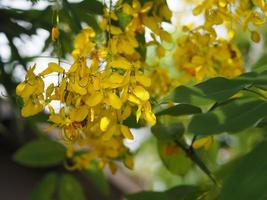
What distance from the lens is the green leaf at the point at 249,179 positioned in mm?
657

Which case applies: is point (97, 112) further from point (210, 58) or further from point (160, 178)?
point (160, 178)

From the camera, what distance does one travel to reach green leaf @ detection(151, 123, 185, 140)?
105 centimetres

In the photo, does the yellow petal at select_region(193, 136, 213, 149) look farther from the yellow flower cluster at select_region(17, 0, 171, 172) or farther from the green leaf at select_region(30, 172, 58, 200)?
the green leaf at select_region(30, 172, 58, 200)

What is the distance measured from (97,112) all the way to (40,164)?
678mm

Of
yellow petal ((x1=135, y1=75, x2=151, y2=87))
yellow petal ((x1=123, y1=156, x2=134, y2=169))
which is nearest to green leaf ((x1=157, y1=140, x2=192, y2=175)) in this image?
yellow petal ((x1=123, y1=156, x2=134, y2=169))

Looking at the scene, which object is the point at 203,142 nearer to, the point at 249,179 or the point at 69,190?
the point at 249,179

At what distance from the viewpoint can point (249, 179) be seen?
672 millimetres

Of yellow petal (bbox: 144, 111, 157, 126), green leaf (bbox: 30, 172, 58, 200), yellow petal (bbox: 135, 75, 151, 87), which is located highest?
yellow petal (bbox: 135, 75, 151, 87)

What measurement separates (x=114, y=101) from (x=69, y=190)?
0.71m

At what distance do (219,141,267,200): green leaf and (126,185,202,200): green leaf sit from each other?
289mm

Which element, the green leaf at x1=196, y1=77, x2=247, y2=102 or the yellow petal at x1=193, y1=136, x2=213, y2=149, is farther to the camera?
the yellow petal at x1=193, y1=136, x2=213, y2=149

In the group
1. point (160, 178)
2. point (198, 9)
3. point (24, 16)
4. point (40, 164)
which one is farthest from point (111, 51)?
point (160, 178)

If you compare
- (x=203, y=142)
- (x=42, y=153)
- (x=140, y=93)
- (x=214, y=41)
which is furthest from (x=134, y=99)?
(x=42, y=153)

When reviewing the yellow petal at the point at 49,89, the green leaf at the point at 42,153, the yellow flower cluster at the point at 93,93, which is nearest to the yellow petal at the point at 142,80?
the yellow flower cluster at the point at 93,93
